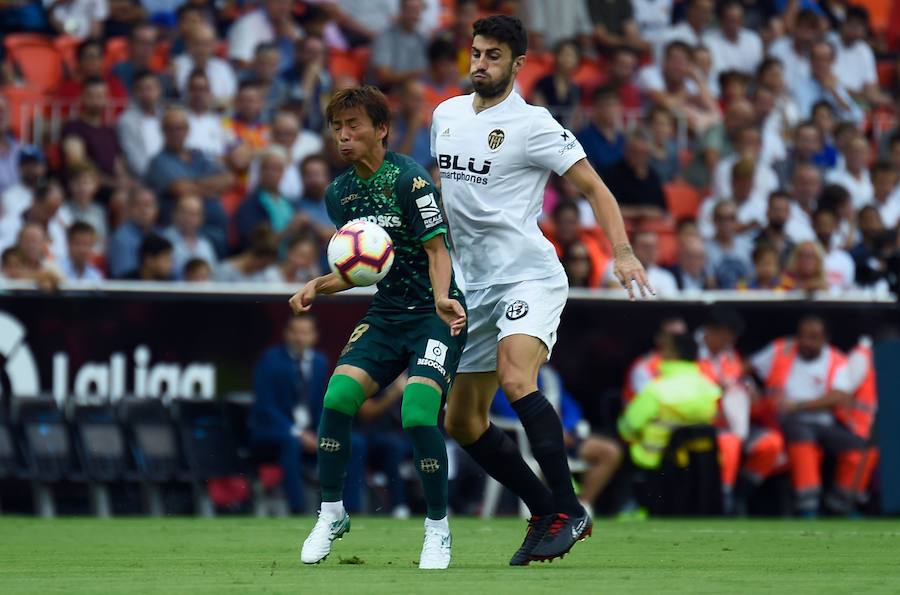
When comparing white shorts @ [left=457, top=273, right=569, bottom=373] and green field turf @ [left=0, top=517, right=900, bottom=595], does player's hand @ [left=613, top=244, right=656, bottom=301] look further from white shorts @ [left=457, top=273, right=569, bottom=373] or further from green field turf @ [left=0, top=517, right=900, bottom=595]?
green field turf @ [left=0, top=517, right=900, bottom=595]

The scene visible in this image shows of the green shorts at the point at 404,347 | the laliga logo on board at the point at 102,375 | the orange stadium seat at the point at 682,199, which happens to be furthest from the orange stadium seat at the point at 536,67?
the green shorts at the point at 404,347

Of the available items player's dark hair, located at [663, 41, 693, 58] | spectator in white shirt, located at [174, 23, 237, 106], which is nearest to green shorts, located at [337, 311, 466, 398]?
spectator in white shirt, located at [174, 23, 237, 106]

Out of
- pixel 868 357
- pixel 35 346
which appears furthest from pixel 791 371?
pixel 35 346

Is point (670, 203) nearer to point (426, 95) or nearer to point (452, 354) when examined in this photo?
point (426, 95)

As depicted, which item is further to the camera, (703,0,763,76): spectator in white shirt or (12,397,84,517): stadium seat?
(703,0,763,76): spectator in white shirt

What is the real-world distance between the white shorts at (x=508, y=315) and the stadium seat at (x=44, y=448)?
5.80 m

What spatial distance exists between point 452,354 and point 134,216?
7.42m

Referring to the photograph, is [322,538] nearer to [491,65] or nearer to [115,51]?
[491,65]

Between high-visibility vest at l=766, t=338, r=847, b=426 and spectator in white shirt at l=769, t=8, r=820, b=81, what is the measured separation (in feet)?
22.3

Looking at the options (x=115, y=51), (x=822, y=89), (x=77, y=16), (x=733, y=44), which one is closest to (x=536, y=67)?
(x=733, y=44)

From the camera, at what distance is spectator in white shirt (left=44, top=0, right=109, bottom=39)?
17.2 meters

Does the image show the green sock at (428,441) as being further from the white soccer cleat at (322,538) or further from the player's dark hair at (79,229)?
the player's dark hair at (79,229)

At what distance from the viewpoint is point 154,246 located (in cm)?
1394

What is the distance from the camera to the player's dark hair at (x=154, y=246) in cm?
1393
